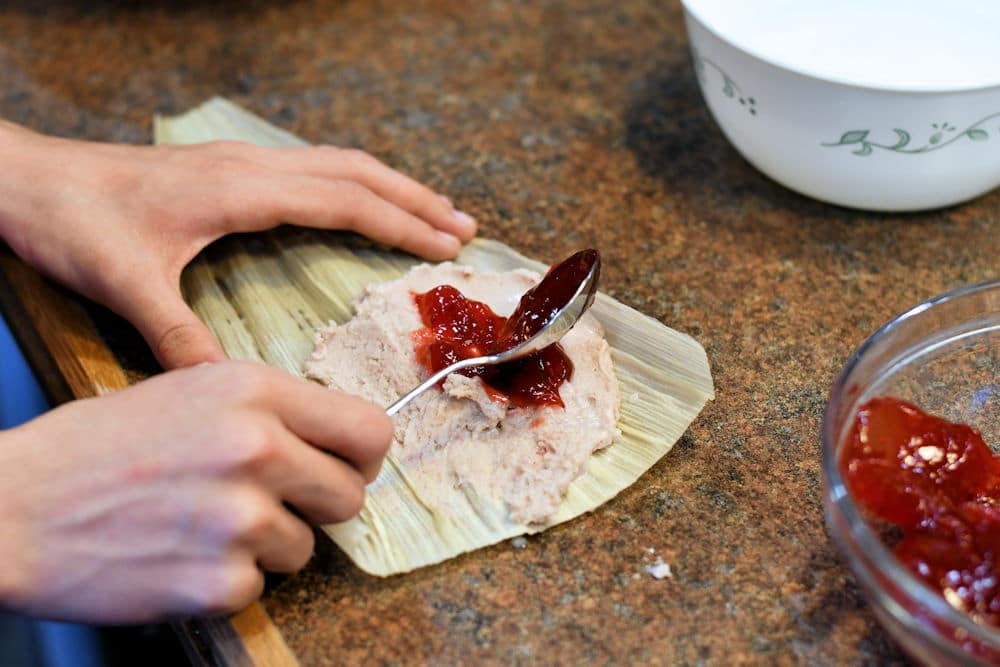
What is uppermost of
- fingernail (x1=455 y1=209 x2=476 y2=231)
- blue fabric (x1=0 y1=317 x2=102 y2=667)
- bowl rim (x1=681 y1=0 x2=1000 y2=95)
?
bowl rim (x1=681 y1=0 x2=1000 y2=95)

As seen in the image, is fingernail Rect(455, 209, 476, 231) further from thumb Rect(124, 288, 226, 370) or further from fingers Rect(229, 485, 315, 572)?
fingers Rect(229, 485, 315, 572)

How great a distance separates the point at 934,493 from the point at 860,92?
0.67 m

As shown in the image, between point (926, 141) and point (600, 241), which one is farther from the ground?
point (926, 141)

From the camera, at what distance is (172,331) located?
53.9 inches

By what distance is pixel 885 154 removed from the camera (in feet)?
5.05

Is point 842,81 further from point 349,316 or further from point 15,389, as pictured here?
point 15,389

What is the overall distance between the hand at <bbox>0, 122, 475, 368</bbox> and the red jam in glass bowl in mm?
822

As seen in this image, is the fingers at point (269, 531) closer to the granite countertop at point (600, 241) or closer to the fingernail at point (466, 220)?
the granite countertop at point (600, 241)

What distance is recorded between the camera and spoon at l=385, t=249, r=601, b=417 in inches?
52.1

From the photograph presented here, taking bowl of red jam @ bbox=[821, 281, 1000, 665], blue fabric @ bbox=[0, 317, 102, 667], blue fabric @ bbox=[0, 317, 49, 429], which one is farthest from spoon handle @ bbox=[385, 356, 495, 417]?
blue fabric @ bbox=[0, 317, 49, 429]

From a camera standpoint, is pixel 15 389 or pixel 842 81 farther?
pixel 15 389

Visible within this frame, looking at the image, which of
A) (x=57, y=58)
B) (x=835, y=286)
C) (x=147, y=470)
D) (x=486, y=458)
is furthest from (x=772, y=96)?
(x=57, y=58)

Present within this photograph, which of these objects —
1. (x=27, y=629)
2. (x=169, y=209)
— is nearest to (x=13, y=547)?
(x=27, y=629)

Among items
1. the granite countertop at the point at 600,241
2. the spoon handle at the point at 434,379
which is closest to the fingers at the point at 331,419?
the spoon handle at the point at 434,379
